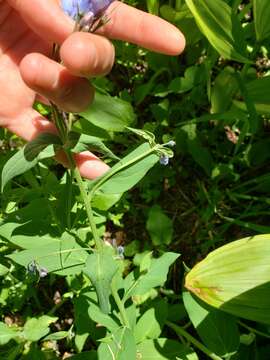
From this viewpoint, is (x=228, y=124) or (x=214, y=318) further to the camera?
(x=228, y=124)

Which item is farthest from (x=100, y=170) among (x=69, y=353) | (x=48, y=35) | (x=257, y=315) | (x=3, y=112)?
(x=69, y=353)

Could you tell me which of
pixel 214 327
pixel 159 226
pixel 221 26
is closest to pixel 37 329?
pixel 214 327

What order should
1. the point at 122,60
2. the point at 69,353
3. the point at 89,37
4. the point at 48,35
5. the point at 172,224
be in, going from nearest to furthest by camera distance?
1. the point at 89,37
2. the point at 48,35
3. the point at 69,353
4. the point at 172,224
5. the point at 122,60

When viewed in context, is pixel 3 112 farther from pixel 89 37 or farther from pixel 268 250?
pixel 268 250

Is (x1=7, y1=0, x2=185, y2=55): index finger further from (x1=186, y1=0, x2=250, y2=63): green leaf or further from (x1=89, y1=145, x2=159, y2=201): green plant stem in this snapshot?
(x1=186, y1=0, x2=250, y2=63): green leaf

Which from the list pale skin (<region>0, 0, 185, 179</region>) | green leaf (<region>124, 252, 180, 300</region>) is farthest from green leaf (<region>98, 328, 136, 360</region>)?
pale skin (<region>0, 0, 185, 179</region>)

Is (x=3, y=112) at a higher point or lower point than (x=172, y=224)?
higher

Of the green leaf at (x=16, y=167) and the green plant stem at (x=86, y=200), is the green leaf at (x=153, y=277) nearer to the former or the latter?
the green plant stem at (x=86, y=200)
